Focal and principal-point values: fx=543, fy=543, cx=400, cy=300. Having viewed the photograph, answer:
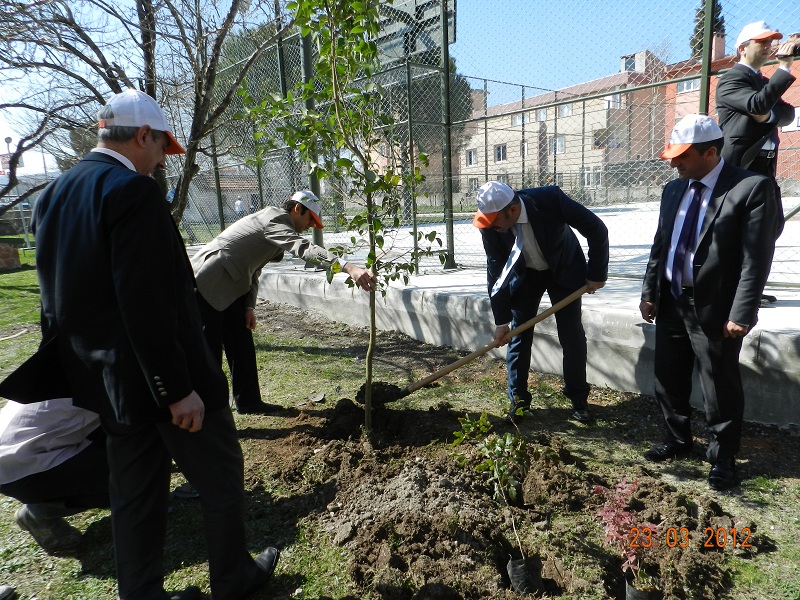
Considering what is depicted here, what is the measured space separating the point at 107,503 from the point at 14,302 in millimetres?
8763

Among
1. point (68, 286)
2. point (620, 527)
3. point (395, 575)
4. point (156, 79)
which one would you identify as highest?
point (156, 79)

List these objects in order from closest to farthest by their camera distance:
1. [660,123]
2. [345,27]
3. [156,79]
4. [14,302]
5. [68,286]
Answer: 1. [68,286]
2. [345,27]
3. [156,79]
4. [660,123]
5. [14,302]

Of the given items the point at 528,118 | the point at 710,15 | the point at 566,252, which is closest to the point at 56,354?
the point at 566,252

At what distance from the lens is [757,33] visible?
151 inches

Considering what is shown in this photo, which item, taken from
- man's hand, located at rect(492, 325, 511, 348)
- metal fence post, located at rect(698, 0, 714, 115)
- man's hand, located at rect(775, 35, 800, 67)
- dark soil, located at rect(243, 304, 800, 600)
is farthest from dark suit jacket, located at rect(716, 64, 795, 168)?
man's hand, located at rect(492, 325, 511, 348)

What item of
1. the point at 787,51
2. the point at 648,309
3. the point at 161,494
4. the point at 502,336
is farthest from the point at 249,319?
the point at 787,51

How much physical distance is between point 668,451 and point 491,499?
1.27 m

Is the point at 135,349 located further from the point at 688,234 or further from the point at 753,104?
the point at 753,104

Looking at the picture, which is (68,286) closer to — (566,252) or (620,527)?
(620,527)

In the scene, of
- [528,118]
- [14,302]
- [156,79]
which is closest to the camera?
[156,79]

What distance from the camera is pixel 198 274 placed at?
13.0 feet

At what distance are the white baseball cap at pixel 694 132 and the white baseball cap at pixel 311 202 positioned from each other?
7.49 ft

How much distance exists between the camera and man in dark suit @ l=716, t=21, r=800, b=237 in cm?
375

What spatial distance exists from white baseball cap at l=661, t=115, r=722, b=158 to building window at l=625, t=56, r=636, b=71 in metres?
2.93
